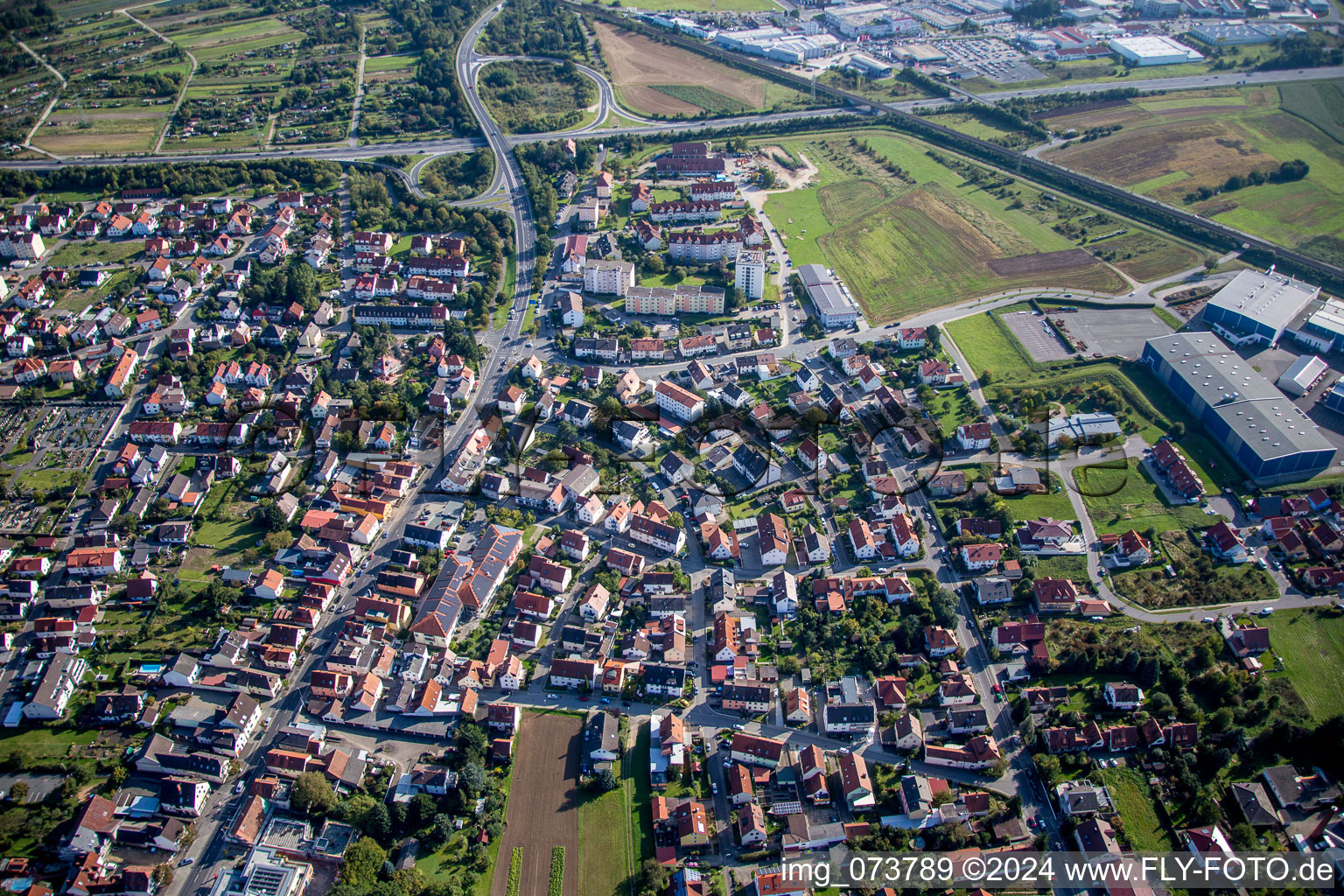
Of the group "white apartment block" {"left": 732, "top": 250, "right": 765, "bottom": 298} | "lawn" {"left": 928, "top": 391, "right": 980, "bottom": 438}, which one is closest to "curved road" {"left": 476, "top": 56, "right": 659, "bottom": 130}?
"white apartment block" {"left": 732, "top": 250, "right": 765, "bottom": 298}

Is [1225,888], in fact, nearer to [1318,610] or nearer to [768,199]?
[1318,610]

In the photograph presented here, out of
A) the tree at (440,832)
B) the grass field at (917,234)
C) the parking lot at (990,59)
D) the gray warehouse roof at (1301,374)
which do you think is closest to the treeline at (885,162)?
the grass field at (917,234)

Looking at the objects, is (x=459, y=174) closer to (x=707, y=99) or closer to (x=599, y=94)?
(x=599, y=94)

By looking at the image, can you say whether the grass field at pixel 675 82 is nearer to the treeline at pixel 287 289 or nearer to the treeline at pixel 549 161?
the treeline at pixel 549 161

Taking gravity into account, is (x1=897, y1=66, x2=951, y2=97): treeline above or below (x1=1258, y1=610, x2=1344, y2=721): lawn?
above

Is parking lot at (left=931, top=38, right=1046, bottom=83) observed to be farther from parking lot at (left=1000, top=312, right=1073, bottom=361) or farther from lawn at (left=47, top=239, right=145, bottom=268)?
lawn at (left=47, top=239, right=145, bottom=268)
